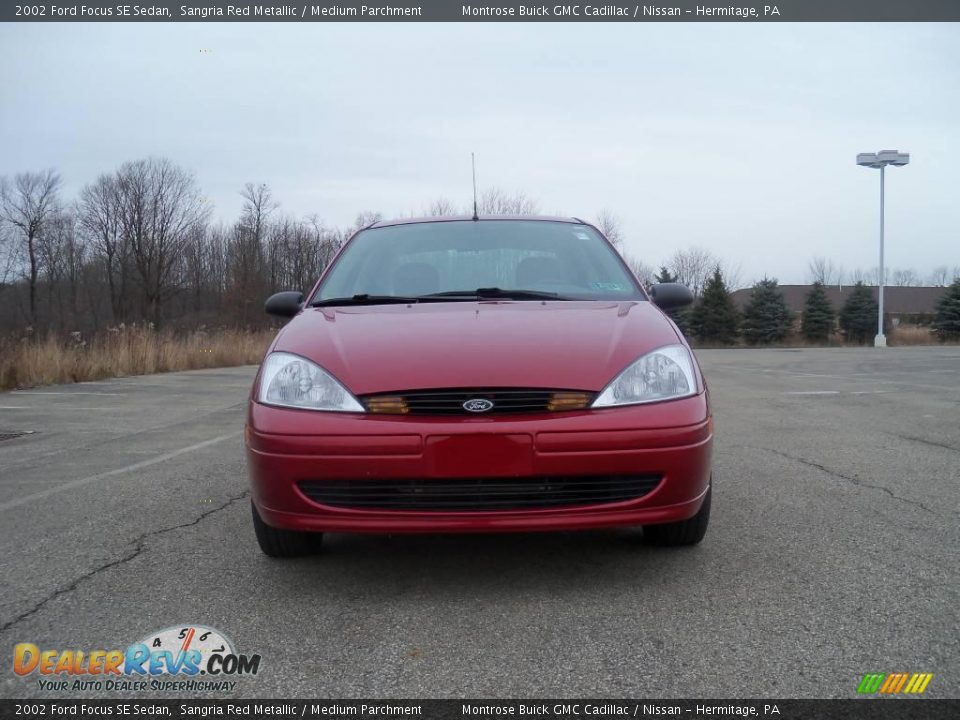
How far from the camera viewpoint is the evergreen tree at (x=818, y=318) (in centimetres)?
5109

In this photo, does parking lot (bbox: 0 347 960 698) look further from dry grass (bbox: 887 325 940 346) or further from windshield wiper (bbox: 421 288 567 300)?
dry grass (bbox: 887 325 940 346)

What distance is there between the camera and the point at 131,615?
2428mm

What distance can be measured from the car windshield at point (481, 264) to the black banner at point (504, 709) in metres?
1.93

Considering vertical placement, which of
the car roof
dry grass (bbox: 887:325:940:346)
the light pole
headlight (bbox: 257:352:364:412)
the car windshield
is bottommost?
dry grass (bbox: 887:325:940:346)

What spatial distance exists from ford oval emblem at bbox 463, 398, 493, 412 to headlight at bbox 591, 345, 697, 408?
363mm

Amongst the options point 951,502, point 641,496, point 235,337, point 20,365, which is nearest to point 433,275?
point 641,496

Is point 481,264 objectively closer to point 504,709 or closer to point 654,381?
point 654,381

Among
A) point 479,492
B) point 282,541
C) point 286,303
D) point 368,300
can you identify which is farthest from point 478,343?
point 286,303

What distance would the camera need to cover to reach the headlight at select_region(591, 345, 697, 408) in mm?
2555

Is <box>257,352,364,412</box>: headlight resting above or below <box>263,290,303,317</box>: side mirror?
below

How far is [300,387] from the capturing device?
8.76 ft

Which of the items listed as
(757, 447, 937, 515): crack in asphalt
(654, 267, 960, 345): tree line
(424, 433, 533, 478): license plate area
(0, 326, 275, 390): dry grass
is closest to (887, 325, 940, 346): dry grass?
(654, 267, 960, 345): tree line

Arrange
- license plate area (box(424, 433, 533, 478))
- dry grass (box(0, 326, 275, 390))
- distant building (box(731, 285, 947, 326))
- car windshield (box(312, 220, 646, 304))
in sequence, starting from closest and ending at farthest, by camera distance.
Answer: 1. license plate area (box(424, 433, 533, 478))
2. car windshield (box(312, 220, 646, 304))
3. dry grass (box(0, 326, 275, 390))
4. distant building (box(731, 285, 947, 326))

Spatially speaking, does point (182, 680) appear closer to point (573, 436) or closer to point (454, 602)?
point (454, 602)
